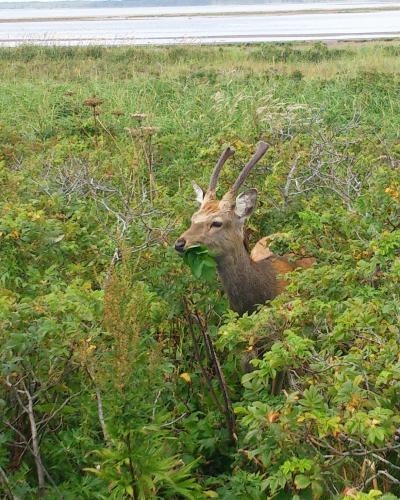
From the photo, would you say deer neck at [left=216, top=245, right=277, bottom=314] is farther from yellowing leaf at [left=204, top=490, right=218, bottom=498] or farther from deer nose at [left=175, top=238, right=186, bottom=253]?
yellowing leaf at [left=204, top=490, right=218, bottom=498]

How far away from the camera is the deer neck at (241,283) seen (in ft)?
17.6

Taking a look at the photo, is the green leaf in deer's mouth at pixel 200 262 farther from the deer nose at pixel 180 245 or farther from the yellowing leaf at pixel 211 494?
the yellowing leaf at pixel 211 494

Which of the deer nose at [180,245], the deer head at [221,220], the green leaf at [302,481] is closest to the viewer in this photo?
the green leaf at [302,481]

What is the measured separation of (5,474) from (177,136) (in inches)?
260

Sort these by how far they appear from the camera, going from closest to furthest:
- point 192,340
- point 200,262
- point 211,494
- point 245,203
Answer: point 211,494
point 200,262
point 192,340
point 245,203

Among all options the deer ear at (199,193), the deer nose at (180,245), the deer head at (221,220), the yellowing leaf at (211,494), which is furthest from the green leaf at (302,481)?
the deer ear at (199,193)

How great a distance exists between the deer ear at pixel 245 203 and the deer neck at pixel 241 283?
0.25 meters

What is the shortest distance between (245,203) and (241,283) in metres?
0.57

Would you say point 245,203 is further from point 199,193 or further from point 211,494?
point 211,494

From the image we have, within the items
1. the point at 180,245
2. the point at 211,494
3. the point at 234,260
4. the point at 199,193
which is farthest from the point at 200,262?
the point at 211,494

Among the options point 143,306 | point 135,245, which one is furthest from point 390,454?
point 135,245

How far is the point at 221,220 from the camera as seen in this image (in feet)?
17.7

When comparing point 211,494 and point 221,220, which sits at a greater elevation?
point 221,220

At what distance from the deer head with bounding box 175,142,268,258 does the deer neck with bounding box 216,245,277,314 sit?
0.22ft
